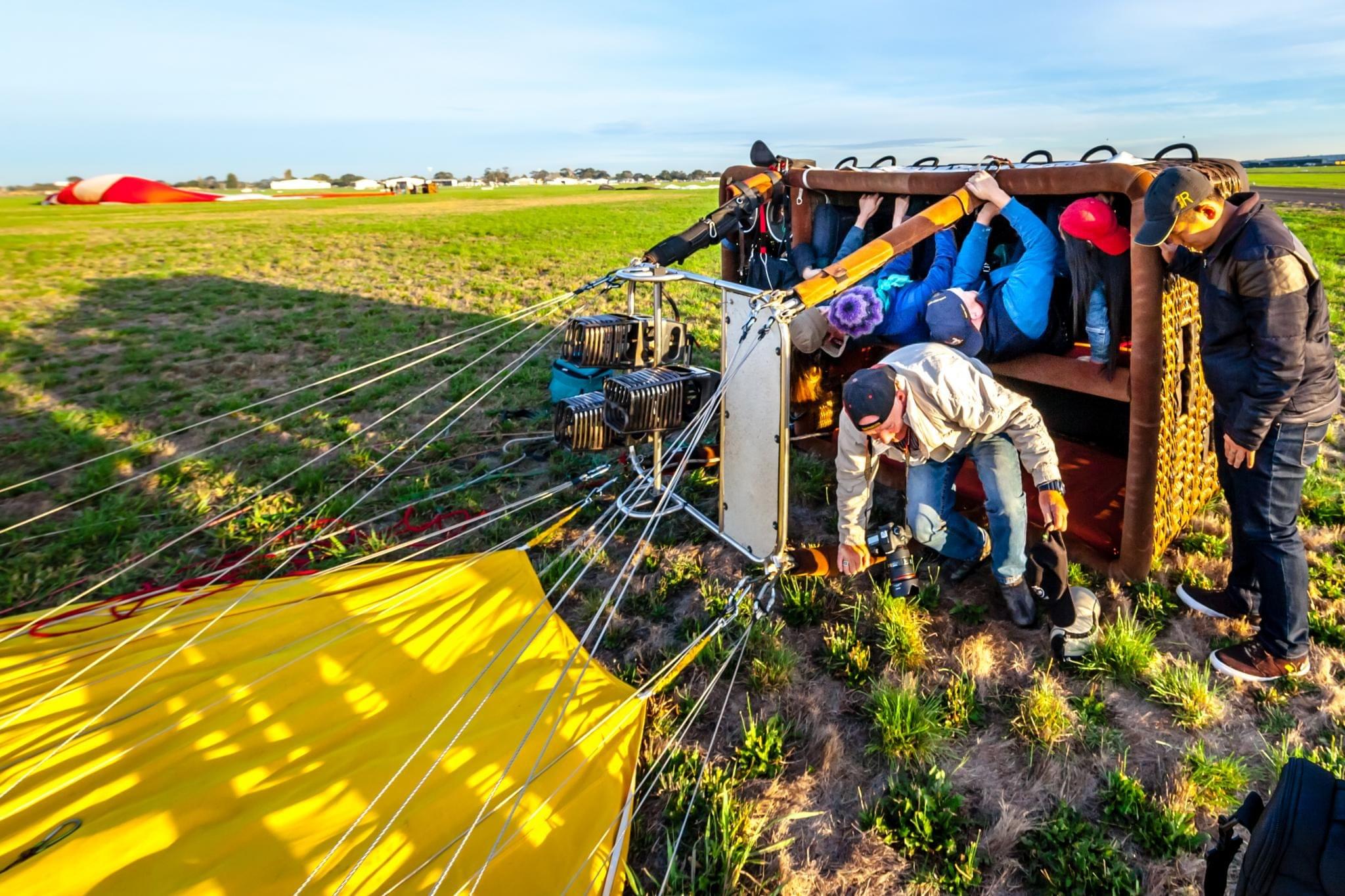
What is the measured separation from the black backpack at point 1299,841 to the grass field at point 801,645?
0.72m

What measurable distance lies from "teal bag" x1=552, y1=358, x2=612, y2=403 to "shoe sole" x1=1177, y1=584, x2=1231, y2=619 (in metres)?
3.73

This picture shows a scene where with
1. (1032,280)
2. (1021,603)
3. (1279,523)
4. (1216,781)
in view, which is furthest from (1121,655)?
(1032,280)

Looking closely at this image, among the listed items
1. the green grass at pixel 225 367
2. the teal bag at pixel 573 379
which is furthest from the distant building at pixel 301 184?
the teal bag at pixel 573 379

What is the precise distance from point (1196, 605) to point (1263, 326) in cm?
139

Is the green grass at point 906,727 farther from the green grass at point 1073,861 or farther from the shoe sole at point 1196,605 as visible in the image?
the shoe sole at point 1196,605

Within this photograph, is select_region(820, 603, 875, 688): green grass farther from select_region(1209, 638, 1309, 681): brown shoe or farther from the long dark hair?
the long dark hair

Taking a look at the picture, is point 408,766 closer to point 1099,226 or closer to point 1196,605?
point 1196,605

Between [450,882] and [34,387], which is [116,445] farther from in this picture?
[450,882]

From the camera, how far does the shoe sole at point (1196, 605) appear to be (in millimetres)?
3381

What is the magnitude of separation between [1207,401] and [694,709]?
9.69 ft

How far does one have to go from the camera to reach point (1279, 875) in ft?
5.23

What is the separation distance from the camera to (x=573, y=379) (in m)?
5.95

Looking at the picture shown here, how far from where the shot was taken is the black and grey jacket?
2650 mm

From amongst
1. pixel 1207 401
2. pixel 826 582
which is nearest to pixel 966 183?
pixel 1207 401
